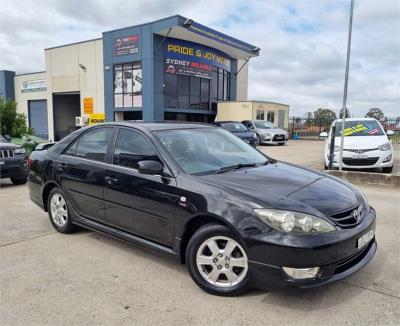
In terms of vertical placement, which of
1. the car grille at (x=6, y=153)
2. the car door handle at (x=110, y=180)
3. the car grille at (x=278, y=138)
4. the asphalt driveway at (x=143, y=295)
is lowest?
the asphalt driveway at (x=143, y=295)

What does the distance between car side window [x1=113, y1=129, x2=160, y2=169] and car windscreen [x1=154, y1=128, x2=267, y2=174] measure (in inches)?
6.7

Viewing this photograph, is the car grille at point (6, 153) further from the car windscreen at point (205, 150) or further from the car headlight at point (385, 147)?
the car headlight at point (385, 147)

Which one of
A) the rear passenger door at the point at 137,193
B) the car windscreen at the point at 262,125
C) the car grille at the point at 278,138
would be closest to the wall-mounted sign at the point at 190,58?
the car windscreen at the point at 262,125

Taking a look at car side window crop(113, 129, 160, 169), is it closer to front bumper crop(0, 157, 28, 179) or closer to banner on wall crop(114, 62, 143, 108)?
front bumper crop(0, 157, 28, 179)

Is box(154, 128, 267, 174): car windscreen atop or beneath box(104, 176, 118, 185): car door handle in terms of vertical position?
atop

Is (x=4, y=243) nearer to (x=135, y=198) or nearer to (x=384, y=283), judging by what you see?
(x=135, y=198)

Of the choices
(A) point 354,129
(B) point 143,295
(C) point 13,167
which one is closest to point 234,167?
(B) point 143,295

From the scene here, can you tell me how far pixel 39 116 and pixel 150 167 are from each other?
35.6 metres

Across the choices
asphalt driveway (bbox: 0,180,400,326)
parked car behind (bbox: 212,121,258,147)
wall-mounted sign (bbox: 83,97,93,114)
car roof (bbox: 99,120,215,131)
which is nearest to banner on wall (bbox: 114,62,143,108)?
wall-mounted sign (bbox: 83,97,93,114)

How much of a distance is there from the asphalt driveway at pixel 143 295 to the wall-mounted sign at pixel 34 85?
3298cm

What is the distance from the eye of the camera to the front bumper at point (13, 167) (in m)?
8.63

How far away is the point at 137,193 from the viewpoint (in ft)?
12.3

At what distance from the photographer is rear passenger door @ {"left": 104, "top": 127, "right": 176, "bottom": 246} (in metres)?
3.50

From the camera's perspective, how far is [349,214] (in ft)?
10.3
